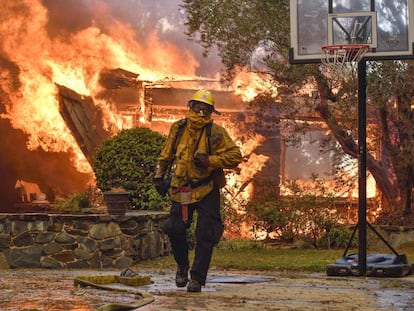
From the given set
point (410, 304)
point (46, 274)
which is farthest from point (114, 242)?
point (410, 304)

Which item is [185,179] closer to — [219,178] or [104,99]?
[219,178]

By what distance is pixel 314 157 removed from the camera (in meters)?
33.4

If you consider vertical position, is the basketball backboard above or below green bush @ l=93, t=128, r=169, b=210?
above

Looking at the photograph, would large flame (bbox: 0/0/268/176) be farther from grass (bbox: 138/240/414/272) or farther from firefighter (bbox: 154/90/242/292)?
firefighter (bbox: 154/90/242/292)

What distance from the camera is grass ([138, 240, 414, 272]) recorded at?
13.6 meters

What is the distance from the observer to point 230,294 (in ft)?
28.1

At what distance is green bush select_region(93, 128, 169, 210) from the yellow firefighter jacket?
252 inches

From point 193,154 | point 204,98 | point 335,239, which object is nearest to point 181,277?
point 193,154

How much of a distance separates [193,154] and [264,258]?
712cm

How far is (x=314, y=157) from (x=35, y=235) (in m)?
21.0

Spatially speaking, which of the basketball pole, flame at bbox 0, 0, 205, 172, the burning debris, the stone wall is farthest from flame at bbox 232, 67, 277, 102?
the basketball pole

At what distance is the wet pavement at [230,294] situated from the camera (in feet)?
24.2

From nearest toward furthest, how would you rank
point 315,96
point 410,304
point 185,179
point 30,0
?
1. point 410,304
2. point 185,179
3. point 315,96
4. point 30,0

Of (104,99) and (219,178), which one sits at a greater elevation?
(104,99)
